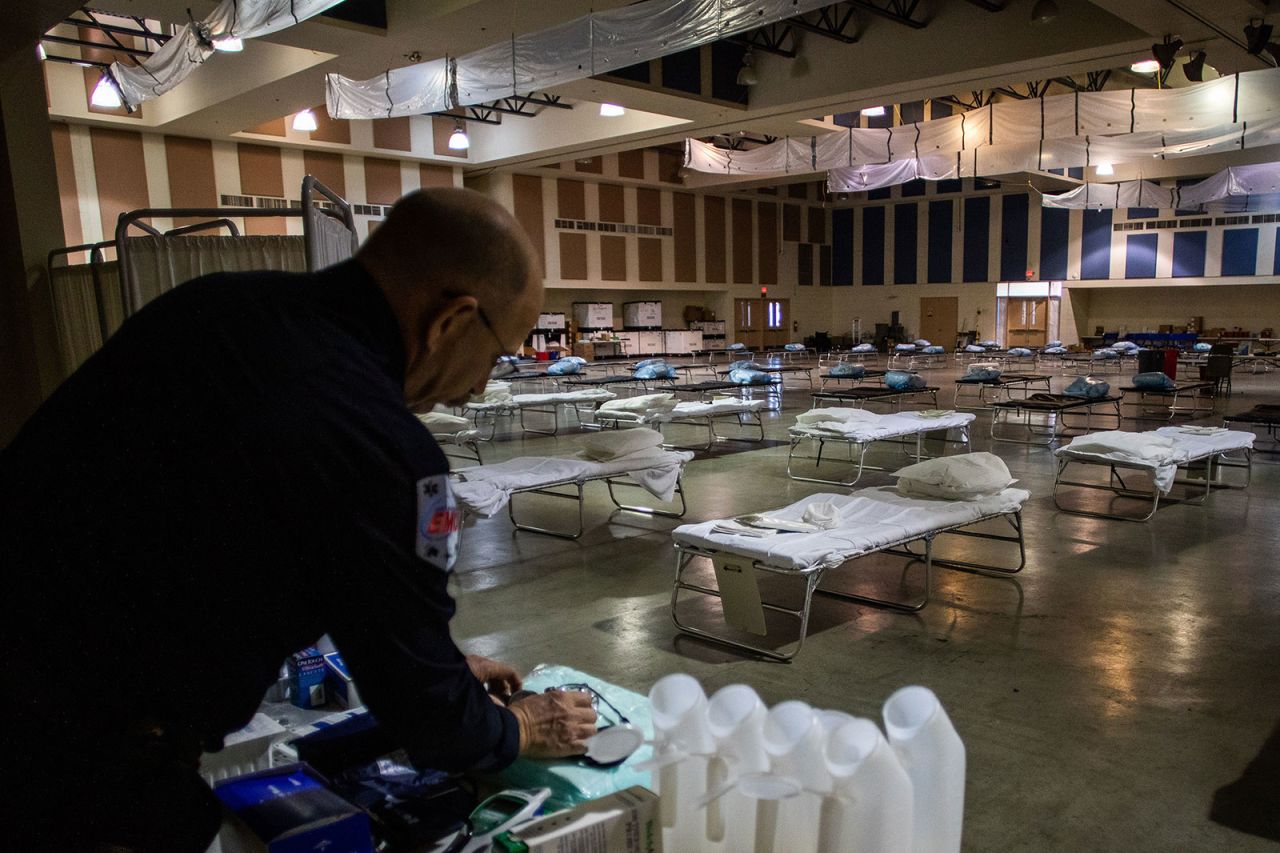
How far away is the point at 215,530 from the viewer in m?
0.95

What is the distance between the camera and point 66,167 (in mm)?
13062

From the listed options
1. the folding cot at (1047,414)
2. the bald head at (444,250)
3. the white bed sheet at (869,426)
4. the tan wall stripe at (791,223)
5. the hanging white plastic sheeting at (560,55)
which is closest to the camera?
the bald head at (444,250)

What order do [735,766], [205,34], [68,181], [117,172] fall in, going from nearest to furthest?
[735,766] < [205,34] < [68,181] < [117,172]

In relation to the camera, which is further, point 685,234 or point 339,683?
point 685,234

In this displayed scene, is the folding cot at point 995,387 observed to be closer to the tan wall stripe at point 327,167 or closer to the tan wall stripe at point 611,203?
the tan wall stripe at point 611,203

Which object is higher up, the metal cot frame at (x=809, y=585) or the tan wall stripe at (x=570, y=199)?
the tan wall stripe at (x=570, y=199)

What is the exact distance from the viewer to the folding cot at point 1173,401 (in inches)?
398

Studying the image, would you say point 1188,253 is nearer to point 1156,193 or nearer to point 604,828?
point 1156,193

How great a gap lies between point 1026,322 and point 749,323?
783cm

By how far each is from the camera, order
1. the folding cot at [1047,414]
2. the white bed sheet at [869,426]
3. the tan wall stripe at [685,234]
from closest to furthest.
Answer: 1. the white bed sheet at [869,426]
2. the folding cot at [1047,414]
3. the tan wall stripe at [685,234]

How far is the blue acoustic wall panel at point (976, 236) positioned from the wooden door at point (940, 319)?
901 millimetres

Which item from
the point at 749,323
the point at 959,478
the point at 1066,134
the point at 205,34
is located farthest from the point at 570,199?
the point at 959,478

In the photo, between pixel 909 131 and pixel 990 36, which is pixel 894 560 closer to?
pixel 990 36

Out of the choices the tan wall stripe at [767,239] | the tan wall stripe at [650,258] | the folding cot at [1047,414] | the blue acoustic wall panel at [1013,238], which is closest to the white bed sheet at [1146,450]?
the folding cot at [1047,414]
